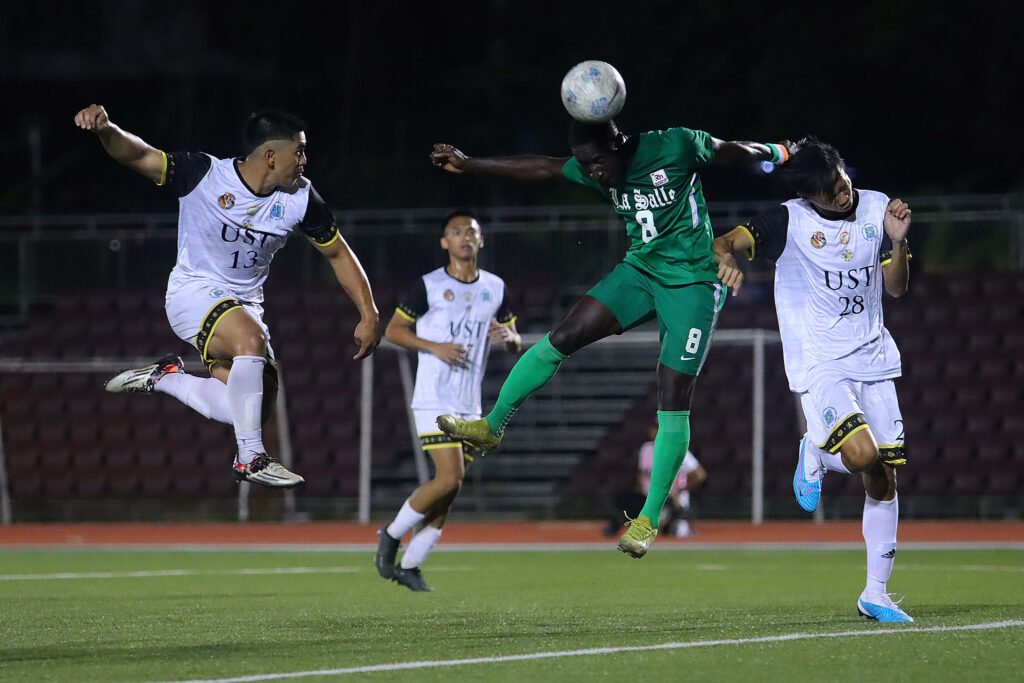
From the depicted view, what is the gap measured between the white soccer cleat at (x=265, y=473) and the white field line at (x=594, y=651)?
1.96 m

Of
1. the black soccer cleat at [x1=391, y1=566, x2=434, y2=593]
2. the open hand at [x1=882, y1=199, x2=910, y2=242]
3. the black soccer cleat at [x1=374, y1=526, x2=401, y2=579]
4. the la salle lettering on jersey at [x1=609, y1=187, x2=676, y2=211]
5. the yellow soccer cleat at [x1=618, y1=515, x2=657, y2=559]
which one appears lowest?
the black soccer cleat at [x1=391, y1=566, x2=434, y2=593]

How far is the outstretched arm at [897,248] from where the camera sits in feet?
25.6

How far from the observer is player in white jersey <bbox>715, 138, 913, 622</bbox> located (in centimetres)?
816

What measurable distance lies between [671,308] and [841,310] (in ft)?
3.31

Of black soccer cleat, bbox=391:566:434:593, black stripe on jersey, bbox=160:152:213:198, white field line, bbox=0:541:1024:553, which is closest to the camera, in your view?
black stripe on jersey, bbox=160:152:213:198

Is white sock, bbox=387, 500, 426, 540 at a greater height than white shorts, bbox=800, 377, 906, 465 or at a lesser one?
lesser

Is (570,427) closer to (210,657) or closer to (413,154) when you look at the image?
(413,154)

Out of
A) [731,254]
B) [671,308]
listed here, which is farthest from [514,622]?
[731,254]

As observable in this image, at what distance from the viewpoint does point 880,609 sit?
316 inches

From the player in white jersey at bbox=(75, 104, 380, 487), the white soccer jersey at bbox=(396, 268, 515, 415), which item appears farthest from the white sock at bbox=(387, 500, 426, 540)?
the player in white jersey at bbox=(75, 104, 380, 487)

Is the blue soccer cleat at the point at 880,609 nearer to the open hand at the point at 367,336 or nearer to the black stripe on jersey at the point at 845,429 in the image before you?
the black stripe on jersey at the point at 845,429

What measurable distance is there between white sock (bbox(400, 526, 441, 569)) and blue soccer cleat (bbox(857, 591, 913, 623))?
144 inches

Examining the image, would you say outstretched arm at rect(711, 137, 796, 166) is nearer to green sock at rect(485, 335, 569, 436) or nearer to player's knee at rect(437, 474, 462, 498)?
green sock at rect(485, 335, 569, 436)

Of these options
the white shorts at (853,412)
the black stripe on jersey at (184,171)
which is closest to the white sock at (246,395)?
the black stripe on jersey at (184,171)
